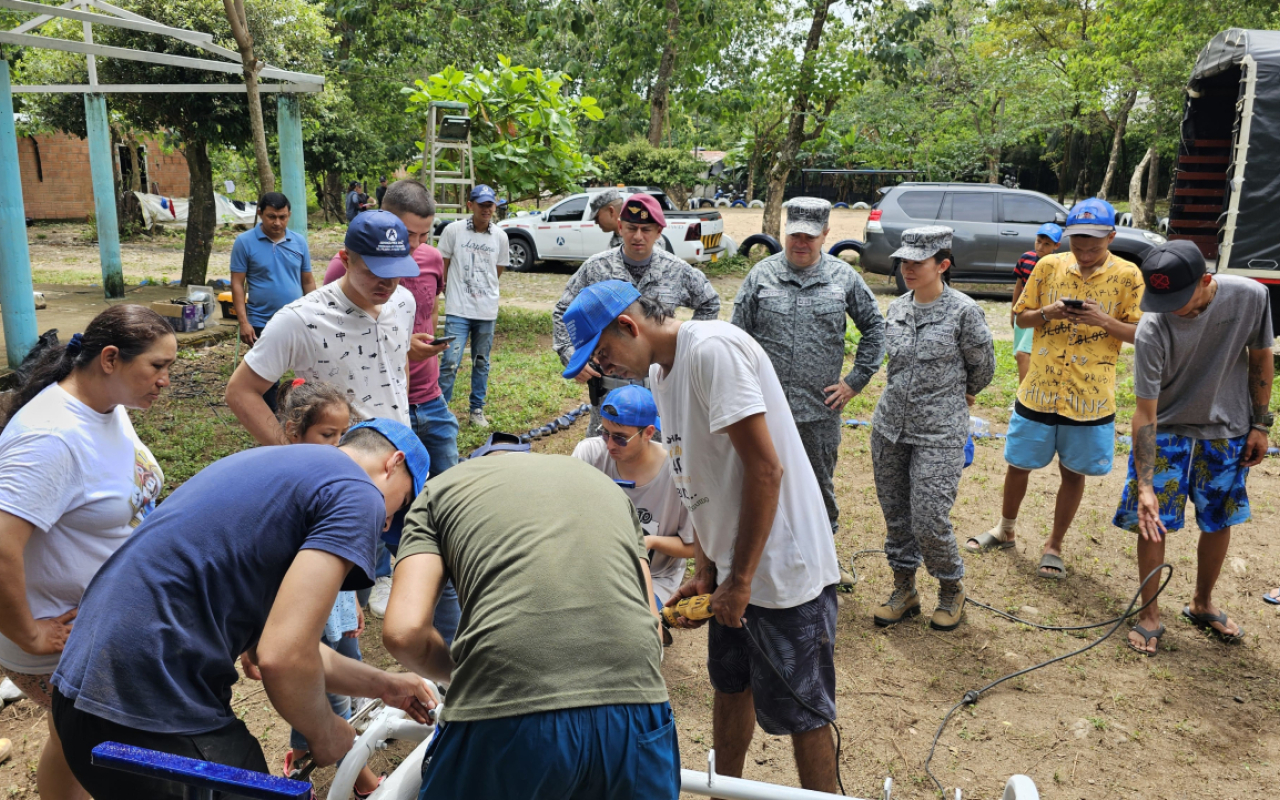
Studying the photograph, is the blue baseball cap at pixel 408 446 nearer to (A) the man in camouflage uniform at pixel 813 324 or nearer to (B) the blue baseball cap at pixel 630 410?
(B) the blue baseball cap at pixel 630 410

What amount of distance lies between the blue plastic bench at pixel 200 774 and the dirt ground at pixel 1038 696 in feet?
6.10

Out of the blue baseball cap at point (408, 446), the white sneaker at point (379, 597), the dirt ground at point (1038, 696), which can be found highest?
the blue baseball cap at point (408, 446)

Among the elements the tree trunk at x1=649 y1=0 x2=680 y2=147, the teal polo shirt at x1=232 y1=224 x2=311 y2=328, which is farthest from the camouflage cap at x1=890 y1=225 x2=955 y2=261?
the tree trunk at x1=649 y1=0 x2=680 y2=147

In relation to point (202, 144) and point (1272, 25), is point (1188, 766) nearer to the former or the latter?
point (202, 144)

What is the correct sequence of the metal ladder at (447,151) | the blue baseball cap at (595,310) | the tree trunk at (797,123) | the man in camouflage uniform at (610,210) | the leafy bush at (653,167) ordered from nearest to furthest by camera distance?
1. the blue baseball cap at (595,310)
2. the man in camouflage uniform at (610,210)
3. the metal ladder at (447,151)
4. the tree trunk at (797,123)
5. the leafy bush at (653,167)

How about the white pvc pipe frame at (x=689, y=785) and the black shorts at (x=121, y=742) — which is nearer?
the black shorts at (x=121, y=742)

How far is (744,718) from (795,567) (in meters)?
0.64

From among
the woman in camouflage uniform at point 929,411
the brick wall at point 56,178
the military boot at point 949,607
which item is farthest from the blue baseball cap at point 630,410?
the brick wall at point 56,178

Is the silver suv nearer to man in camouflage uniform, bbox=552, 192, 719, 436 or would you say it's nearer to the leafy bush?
the leafy bush

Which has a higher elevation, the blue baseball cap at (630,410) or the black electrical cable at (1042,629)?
the blue baseball cap at (630,410)

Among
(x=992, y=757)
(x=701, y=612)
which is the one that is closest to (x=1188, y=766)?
(x=992, y=757)

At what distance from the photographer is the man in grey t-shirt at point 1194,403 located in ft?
12.5

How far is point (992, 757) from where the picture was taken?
3406mm

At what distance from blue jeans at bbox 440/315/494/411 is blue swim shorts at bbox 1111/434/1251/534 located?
471cm
